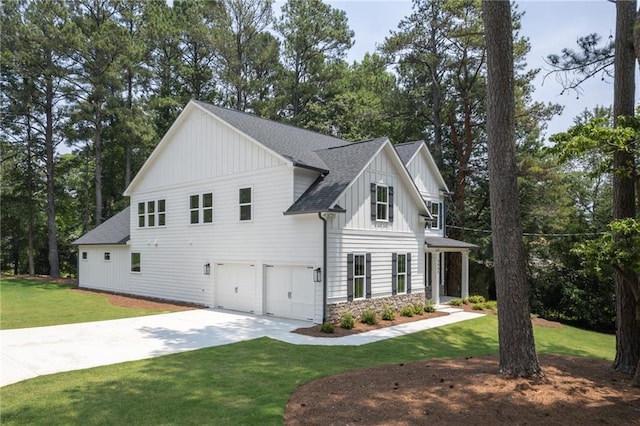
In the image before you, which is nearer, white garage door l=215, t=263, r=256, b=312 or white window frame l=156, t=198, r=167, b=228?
white garage door l=215, t=263, r=256, b=312

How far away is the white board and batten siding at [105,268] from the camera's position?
23094 millimetres

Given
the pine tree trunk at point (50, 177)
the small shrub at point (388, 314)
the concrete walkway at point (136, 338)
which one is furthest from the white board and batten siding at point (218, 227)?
the pine tree trunk at point (50, 177)

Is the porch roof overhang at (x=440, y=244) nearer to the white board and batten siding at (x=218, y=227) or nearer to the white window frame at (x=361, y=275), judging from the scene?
the white window frame at (x=361, y=275)

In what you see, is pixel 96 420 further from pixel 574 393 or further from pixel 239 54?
pixel 239 54

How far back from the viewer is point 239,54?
35.1 m

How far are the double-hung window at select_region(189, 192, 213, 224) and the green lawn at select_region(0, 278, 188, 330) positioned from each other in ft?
13.7

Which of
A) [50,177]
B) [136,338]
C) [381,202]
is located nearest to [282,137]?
[381,202]

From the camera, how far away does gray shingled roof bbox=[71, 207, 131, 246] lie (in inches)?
926

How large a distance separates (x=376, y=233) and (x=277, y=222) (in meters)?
3.69

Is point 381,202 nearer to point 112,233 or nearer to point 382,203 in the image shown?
point 382,203

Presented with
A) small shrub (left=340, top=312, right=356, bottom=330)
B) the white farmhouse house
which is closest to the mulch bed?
small shrub (left=340, top=312, right=356, bottom=330)

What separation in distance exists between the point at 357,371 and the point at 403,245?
10044 millimetres

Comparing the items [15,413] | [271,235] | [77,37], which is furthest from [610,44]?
[77,37]

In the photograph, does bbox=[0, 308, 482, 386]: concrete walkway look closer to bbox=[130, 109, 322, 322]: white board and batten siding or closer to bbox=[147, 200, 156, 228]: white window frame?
bbox=[130, 109, 322, 322]: white board and batten siding
